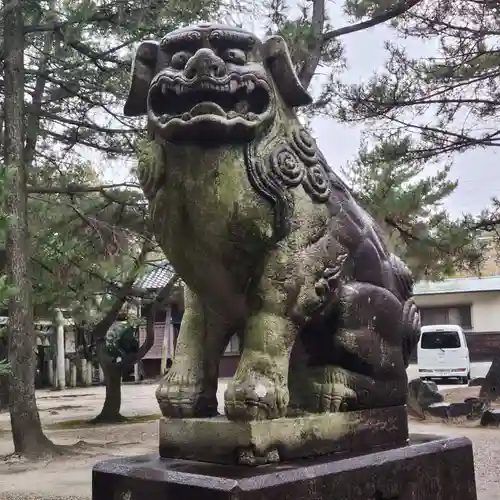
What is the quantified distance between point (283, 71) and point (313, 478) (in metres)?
1.23

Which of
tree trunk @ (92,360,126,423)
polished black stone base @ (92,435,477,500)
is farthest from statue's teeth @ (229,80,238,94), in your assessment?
tree trunk @ (92,360,126,423)


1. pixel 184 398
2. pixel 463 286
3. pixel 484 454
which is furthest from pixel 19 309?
pixel 463 286

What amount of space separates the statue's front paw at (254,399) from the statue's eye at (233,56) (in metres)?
0.93

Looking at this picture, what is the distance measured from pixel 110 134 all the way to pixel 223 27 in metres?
6.39

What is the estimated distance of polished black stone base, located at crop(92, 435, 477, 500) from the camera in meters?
1.88

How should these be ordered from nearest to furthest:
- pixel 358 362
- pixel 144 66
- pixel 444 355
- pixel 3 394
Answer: pixel 144 66 → pixel 358 362 → pixel 3 394 → pixel 444 355

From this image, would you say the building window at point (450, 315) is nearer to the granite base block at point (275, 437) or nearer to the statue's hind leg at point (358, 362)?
the statue's hind leg at point (358, 362)

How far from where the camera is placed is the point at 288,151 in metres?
2.22

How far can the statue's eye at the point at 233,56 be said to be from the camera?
6.88 feet

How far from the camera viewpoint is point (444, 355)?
16359 millimetres

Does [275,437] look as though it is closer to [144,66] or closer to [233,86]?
[233,86]

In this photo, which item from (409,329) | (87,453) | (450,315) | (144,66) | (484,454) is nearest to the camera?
(144,66)

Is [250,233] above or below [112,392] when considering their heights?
above

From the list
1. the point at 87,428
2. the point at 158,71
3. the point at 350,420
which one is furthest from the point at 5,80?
the point at 350,420
